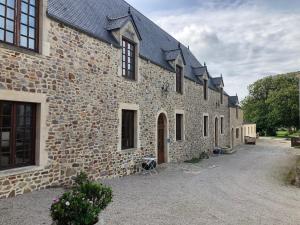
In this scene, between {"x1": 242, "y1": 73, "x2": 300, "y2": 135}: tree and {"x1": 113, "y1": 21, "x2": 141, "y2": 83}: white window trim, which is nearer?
{"x1": 113, "y1": 21, "x2": 141, "y2": 83}: white window trim

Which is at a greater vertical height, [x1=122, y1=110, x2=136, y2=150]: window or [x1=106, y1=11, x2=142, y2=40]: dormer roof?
[x1=106, y1=11, x2=142, y2=40]: dormer roof

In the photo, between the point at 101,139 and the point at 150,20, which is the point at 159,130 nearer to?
the point at 101,139

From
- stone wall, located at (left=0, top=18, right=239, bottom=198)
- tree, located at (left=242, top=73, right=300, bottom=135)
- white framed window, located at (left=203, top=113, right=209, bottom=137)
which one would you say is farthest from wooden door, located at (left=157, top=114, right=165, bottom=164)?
tree, located at (left=242, top=73, right=300, bottom=135)

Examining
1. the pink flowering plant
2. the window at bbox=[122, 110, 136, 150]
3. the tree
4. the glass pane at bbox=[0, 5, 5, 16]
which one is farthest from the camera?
the tree

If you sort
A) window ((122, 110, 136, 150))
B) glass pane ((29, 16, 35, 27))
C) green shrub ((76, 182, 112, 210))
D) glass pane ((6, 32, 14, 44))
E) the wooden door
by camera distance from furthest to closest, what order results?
the wooden door
window ((122, 110, 136, 150))
glass pane ((29, 16, 35, 27))
glass pane ((6, 32, 14, 44))
green shrub ((76, 182, 112, 210))

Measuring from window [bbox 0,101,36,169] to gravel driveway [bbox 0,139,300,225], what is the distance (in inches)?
37.4

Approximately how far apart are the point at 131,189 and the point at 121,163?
2242 millimetres

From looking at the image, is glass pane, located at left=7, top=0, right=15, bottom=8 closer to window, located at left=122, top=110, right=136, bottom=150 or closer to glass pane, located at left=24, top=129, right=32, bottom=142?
glass pane, located at left=24, top=129, right=32, bottom=142

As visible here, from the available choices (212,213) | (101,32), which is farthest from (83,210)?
(101,32)

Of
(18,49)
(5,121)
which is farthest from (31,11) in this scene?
(5,121)

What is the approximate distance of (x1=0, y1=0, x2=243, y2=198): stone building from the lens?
23.6 ft

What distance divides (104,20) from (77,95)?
4.19 m

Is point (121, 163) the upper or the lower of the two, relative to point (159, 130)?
lower

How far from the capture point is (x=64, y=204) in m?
4.26
